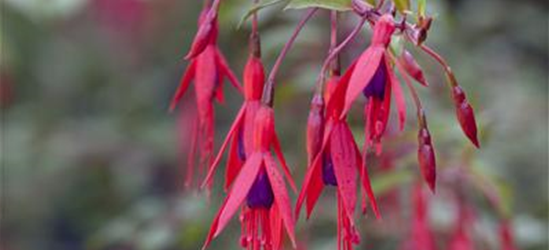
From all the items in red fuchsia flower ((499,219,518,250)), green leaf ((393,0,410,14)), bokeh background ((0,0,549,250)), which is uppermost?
bokeh background ((0,0,549,250))

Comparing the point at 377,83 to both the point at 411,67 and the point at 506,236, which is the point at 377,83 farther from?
the point at 506,236

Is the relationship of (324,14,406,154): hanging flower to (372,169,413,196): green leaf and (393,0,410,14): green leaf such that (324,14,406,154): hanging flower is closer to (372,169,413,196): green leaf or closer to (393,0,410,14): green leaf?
(393,0,410,14): green leaf

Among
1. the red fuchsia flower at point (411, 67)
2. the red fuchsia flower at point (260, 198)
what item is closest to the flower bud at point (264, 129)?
the red fuchsia flower at point (260, 198)

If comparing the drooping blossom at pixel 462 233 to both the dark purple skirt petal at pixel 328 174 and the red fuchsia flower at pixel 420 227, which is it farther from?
the dark purple skirt petal at pixel 328 174

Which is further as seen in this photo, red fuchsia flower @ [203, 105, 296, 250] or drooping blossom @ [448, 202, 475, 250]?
drooping blossom @ [448, 202, 475, 250]

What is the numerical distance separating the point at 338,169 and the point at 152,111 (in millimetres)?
1781

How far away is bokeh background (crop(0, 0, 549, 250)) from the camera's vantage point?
189cm

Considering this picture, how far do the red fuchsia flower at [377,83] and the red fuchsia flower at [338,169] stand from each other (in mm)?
16

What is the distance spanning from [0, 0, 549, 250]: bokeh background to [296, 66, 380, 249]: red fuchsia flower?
2.52 feet

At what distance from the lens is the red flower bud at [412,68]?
0.94m

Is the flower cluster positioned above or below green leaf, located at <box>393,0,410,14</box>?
below

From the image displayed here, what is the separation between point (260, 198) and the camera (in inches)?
37.5

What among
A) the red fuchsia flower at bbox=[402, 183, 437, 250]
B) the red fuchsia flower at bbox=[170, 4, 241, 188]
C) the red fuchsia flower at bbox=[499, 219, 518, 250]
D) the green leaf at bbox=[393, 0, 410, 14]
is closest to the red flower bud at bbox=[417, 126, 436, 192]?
the green leaf at bbox=[393, 0, 410, 14]

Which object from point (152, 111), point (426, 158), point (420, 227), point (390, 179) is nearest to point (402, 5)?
point (426, 158)
